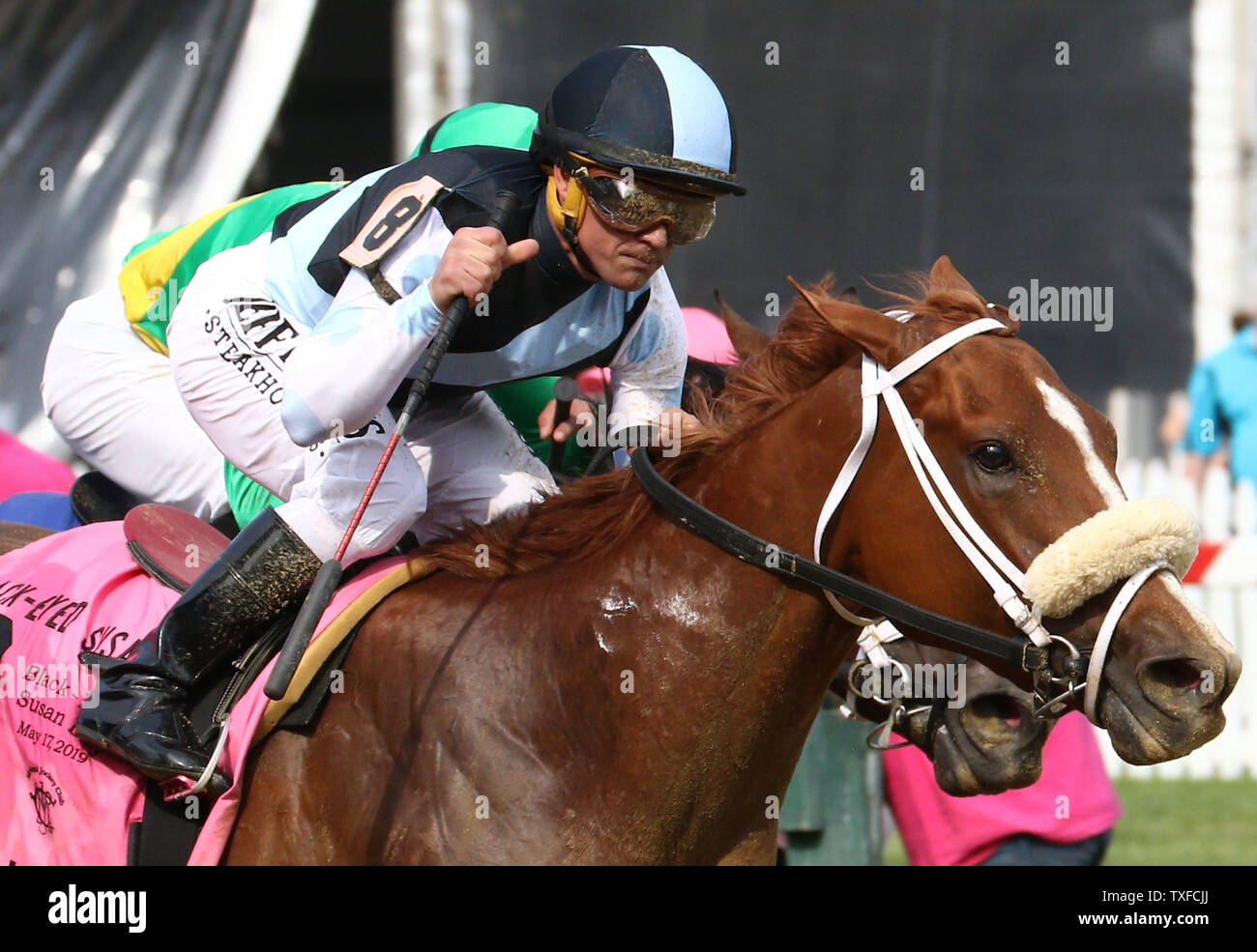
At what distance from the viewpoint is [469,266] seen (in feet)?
9.98

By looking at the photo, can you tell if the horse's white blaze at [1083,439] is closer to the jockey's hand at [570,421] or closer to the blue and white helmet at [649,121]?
the blue and white helmet at [649,121]

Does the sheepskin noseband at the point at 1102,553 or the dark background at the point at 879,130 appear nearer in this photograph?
the sheepskin noseband at the point at 1102,553

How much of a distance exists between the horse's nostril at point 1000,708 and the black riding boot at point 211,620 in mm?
1437

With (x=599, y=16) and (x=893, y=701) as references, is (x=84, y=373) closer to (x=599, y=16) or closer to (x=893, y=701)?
(x=893, y=701)

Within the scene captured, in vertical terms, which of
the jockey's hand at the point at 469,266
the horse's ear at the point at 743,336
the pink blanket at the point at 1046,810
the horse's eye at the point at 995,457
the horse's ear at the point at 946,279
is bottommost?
the pink blanket at the point at 1046,810

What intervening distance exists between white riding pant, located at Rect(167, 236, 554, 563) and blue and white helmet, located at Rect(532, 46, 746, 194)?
75cm

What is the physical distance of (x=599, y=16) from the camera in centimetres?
946

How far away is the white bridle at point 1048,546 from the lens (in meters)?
2.64

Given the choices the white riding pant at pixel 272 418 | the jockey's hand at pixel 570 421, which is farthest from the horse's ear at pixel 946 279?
the jockey's hand at pixel 570 421

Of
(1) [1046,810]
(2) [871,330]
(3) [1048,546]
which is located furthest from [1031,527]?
(1) [1046,810]

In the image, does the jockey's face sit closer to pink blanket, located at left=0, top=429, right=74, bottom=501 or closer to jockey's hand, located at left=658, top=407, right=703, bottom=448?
jockey's hand, located at left=658, top=407, right=703, bottom=448

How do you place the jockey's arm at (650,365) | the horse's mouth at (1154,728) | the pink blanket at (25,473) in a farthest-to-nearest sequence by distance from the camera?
the pink blanket at (25,473)
the jockey's arm at (650,365)
the horse's mouth at (1154,728)
